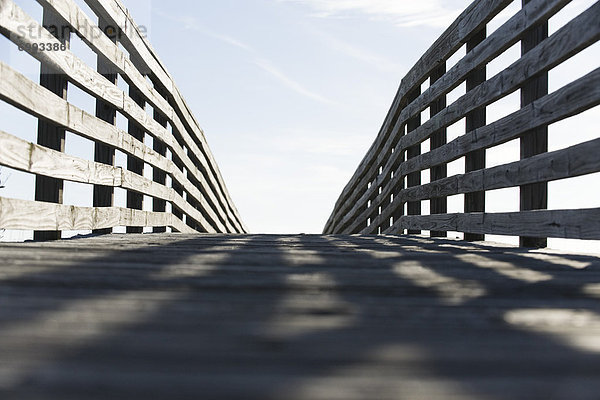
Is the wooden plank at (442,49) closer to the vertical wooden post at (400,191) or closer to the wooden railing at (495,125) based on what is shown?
the wooden railing at (495,125)

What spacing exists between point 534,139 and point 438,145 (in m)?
1.69

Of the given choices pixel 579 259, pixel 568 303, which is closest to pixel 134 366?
pixel 568 303

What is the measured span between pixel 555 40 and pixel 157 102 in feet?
12.9

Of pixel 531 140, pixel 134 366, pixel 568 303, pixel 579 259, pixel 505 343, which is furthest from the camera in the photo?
pixel 531 140

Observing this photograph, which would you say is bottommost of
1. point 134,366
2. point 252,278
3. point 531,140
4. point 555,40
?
point 134,366

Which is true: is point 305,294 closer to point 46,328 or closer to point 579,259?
point 46,328

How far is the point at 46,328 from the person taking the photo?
1.17 meters

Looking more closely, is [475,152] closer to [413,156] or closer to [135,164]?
[413,156]

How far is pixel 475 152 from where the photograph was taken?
3.84 m

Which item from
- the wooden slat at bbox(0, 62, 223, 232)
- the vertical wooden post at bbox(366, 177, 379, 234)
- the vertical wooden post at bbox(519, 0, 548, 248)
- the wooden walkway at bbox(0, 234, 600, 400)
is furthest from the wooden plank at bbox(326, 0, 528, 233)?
the wooden slat at bbox(0, 62, 223, 232)

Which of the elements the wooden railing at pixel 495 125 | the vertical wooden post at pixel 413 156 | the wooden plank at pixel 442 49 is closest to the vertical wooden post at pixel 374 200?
the wooden plank at pixel 442 49

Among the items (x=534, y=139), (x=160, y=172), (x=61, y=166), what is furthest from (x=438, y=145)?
(x=61, y=166)

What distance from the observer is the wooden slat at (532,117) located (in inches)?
96.3

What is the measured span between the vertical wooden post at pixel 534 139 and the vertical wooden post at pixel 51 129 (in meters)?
2.91
